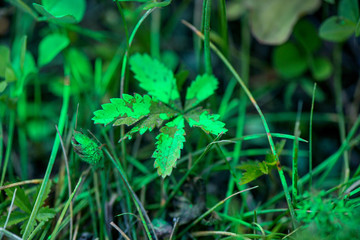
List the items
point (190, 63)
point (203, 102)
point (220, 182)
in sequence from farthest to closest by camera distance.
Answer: point (190, 63)
point (220, 182)
point (203, 102)

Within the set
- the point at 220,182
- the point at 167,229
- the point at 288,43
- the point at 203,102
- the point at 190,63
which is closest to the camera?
the point at 167,229

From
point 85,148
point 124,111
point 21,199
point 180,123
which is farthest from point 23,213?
point 180,123

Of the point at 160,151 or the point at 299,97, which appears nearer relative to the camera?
the point at 160,151

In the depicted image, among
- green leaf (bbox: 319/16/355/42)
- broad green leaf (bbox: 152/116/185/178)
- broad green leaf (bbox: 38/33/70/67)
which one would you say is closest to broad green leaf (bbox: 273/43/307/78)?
green leaf (bbox: 319/16/355/42)

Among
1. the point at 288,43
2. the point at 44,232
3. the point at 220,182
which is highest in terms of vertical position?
the point at 288,43

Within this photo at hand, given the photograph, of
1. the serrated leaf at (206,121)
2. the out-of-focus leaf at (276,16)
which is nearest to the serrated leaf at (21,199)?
the serrated leaf at (206,121)

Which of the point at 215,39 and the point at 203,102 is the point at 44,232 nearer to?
the point at 203,102

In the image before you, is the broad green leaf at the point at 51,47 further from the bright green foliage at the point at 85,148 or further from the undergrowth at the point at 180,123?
the bright green foliage at the point at 85,148

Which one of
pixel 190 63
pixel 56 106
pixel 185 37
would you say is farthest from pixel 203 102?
pixel 56 106
